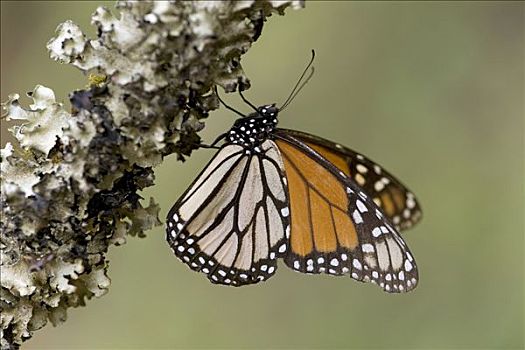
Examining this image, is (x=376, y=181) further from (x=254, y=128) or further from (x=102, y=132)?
(x=102, y=132)

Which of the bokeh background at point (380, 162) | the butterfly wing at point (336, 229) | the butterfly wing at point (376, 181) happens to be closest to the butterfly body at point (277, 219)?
the butterfly wing at point (336, 229)

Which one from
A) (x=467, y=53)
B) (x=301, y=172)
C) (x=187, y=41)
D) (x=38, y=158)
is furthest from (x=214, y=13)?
(x=467, y=53)

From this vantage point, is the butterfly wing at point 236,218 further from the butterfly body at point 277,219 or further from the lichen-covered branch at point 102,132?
the lichen-covered branch at point 102,132

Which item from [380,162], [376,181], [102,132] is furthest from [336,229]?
[380,162]

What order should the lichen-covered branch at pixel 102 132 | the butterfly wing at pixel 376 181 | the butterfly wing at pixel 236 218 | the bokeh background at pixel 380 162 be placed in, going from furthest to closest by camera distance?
the bokeh background at pixel 380 162 < the butterfly wing at pixel 376 181 < the butterfly wing at pixel 236 218 < the lichen-covered branch at pixel 102 132

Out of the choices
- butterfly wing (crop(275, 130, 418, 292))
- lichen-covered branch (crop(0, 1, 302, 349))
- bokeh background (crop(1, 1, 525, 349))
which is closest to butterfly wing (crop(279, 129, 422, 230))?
butterfly wing (crop(275, 130, 418, 292))
